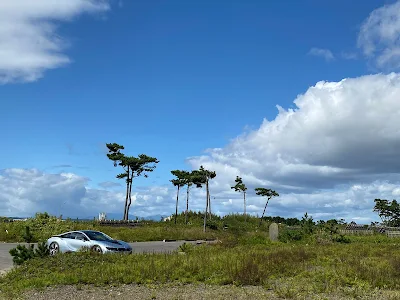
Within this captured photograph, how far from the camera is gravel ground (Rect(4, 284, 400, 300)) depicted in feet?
33.0

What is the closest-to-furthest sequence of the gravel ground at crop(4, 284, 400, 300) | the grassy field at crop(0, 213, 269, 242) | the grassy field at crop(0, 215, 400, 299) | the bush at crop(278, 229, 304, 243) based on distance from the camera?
1. the gravel ground at crop(4, 284, 400, 300)
2. the grassy field at crop(0, 215, 400, 299)
3. the bush at crop(278, 229, 304, 243)
4. the grassy field at crop(0, 213, 269, 242)

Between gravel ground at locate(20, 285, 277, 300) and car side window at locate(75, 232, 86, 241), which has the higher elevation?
car side window at locate(75, 232, 86, 241)

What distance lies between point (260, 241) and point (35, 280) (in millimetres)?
17497

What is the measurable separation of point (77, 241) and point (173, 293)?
1064 cm

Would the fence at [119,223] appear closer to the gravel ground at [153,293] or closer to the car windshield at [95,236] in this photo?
→ the car windshield at [95,236]

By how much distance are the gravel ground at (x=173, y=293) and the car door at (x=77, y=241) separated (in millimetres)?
8225

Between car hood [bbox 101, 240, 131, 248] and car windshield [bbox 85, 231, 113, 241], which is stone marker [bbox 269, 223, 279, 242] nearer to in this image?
car hood [bbox 101, 240, 131, 248]

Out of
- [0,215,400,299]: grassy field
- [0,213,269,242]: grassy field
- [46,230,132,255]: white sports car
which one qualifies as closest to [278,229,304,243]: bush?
[0,213,269,242]: grassy field

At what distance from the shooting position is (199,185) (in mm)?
59344

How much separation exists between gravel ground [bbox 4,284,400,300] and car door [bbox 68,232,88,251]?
27.0ft

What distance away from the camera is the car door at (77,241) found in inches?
772

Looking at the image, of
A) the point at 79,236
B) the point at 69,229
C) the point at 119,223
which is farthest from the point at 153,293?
the point at 119,223

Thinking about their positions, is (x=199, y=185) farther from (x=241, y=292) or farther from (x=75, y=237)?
(x=241, y=292)

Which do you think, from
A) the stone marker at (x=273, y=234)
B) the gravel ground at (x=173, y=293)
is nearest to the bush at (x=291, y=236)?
the stone marker at (x=273, y=234)
